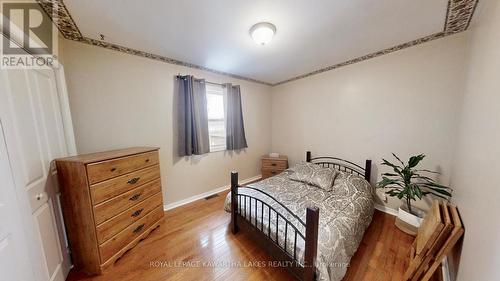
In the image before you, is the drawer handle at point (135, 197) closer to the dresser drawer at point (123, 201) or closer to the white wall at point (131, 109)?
the dresser drawer at point (123, 201)

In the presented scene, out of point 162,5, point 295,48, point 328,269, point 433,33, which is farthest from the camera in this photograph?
point 295,48

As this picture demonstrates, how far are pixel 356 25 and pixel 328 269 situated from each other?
2.29 meters

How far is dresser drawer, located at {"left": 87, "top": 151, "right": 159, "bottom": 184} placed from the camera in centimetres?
145

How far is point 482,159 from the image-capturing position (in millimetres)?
1067

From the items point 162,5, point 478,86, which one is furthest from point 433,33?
point 162,5

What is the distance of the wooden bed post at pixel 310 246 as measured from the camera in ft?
3.86

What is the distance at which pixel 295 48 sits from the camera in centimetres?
219

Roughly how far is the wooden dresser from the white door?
10cm

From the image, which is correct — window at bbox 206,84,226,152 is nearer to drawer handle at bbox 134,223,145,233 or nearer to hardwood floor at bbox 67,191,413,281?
hardwood floor at bbox 67,191,413,281

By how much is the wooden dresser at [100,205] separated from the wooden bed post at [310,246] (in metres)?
1.83

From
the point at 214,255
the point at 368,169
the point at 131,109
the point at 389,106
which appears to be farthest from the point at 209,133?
the point at 389,106

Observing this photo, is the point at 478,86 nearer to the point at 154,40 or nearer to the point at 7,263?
the point at 154,40

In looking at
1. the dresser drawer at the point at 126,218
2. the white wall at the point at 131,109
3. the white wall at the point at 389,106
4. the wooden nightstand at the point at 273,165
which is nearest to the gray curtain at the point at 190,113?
the white wall at the point at 131,109

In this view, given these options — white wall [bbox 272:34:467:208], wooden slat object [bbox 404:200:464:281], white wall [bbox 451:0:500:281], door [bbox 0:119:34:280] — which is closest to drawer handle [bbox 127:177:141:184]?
door [bbox 0:119:34:280]
